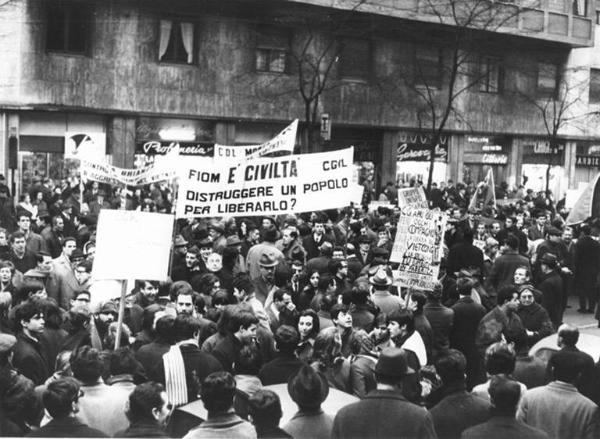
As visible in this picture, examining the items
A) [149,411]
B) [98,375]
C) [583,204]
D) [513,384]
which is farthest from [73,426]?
[583,204]

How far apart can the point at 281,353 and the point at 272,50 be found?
2399 centimetres

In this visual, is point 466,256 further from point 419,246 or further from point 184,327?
point 184,327

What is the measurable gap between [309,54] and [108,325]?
22.5 m

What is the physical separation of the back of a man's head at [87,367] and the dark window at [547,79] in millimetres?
34503

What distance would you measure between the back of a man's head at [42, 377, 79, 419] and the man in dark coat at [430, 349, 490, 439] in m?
2.25

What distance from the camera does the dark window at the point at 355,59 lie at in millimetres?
32156

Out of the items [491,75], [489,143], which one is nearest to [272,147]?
[489,143]

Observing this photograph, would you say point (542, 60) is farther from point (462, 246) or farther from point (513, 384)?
point (513, 384)

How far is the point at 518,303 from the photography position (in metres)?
9.87

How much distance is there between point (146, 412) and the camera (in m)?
5.40

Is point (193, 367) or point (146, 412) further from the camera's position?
point (193, 367)

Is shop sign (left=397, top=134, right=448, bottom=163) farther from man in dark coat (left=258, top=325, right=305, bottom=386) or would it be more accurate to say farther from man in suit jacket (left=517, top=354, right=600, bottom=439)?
man in suit jacket (left=517, top=354, right=600, bottom=439)

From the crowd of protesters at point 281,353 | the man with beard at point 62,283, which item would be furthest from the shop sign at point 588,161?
the man with beard at point 62,283

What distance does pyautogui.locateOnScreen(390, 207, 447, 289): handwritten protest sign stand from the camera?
33.3ft
